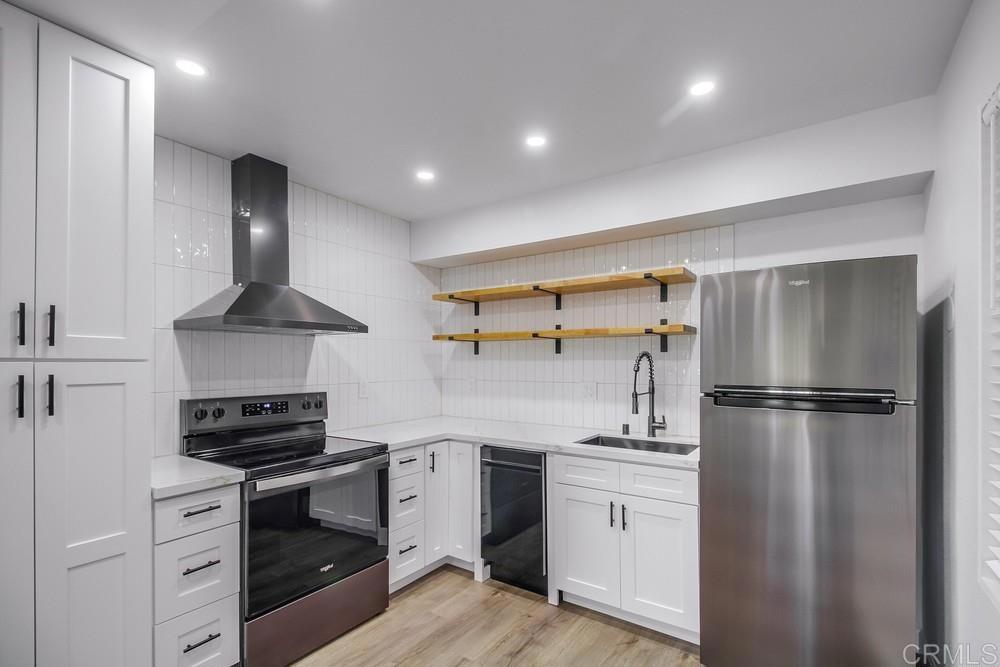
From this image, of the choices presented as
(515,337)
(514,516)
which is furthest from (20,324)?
(515,337)

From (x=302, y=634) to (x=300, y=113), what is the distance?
2.41 meters

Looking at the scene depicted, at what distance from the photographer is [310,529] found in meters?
2.38

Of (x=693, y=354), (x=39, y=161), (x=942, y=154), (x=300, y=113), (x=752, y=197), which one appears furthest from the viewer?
(x=693, y=354)

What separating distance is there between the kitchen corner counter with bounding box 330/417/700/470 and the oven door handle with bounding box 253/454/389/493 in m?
0.18

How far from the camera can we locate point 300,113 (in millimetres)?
2275

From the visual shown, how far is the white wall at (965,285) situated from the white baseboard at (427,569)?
7.95 ft

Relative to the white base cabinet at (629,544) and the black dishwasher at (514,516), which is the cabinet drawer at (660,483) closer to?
the white base cabinet at (629,544)

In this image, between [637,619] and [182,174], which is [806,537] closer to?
[637,619]

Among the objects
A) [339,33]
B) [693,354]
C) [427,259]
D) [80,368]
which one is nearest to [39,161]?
[80,368]

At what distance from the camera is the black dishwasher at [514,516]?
2867mm

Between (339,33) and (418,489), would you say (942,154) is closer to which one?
(339,33)

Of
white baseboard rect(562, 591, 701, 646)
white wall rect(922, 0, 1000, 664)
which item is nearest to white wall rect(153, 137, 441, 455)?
white baseboard rect(562, 591, 701, 646)

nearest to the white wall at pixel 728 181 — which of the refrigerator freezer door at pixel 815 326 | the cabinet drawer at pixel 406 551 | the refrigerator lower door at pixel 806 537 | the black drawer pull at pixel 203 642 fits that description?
the refrigerator freezer door at pixel 815 326

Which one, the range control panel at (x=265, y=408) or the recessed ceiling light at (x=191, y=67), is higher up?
the recessed ceiling light at (x=191, y=67)
